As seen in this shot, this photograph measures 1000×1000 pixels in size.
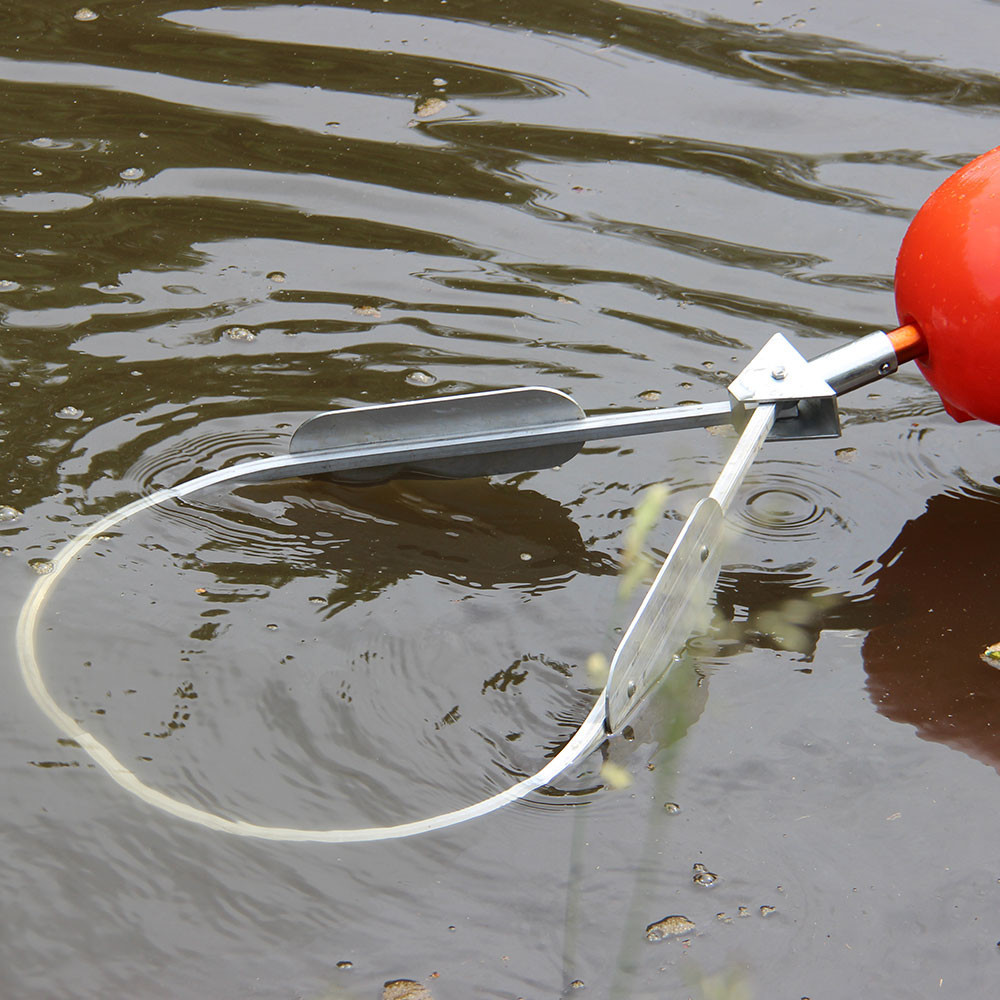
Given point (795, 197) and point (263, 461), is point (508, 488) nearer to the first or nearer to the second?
point (263, 461)

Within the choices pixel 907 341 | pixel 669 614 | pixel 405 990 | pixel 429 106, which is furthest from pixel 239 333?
pixel 405 990

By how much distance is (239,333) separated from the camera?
6.22 feet

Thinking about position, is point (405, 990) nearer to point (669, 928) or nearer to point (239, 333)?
point (669, 928)

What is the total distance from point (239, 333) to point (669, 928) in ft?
3.74

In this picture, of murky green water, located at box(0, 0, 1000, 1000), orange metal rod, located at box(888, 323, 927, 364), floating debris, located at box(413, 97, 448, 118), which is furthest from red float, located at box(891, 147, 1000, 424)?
floating debris, located at box(413, 97, 448, 118)

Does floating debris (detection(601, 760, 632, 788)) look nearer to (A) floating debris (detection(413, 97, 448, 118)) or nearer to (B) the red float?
(B) the red float

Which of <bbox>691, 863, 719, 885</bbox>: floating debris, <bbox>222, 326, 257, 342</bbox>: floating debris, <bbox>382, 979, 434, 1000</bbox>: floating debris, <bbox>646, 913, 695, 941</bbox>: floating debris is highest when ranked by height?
<bbox>222, 326, 257, 342</bbox>: floating debris

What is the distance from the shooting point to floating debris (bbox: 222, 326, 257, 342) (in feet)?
6.19

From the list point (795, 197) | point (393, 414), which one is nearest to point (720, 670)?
point (393, 414)

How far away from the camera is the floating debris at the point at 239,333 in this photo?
189cm

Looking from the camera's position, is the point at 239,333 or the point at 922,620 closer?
the point at 922,620

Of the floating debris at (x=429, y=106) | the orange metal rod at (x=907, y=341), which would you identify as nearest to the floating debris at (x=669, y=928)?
the orange metal rod at (x=907, y=341)

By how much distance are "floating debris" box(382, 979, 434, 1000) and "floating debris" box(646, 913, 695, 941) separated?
22 centimetres

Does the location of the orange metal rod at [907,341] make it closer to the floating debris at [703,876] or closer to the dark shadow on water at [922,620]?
the dark shadow on water at [922,620]
